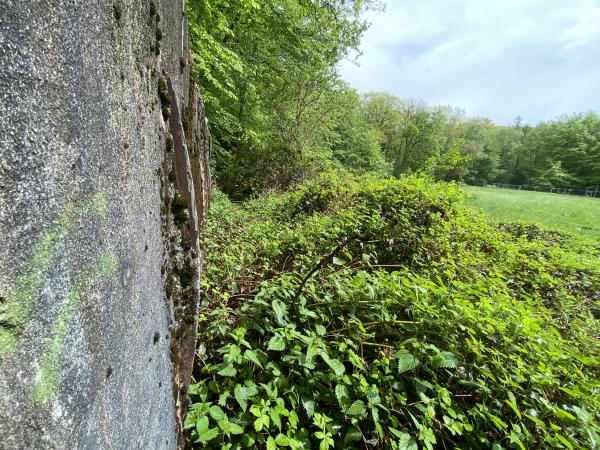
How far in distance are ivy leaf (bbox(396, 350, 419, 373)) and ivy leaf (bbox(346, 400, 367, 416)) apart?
0.33m

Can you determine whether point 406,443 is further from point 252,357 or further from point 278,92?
point 278,92

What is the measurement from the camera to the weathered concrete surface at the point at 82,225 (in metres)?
0.64

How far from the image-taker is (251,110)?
13742mm

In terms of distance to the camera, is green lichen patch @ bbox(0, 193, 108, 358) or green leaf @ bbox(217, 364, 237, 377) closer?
green lichen patch @ bbox(0, 193, 108, 358)

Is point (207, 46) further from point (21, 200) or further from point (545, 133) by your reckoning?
point (545, 133)

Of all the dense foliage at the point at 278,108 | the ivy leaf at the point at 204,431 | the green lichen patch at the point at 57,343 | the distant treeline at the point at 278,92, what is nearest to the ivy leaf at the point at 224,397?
the ivy leaf at the point at 204,431

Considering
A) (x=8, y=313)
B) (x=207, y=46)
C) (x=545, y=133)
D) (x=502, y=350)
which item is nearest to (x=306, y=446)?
(x=502, y=350)

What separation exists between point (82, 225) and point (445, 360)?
7.19 ft

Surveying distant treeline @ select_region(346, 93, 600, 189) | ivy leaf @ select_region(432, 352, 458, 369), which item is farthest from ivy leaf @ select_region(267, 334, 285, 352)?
distant treeline @ select_region(346, 93, 600, 189)

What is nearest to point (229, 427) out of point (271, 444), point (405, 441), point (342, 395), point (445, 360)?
point (271, 444)

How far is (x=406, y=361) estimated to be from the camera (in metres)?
2.07

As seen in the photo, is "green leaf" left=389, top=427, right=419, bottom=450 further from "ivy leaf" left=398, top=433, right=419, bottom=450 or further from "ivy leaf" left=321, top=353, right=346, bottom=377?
"ivy leaf" left=321, top=353, right=346, bottom=377

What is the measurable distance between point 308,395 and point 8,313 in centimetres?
184

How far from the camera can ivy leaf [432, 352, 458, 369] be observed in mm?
2027
